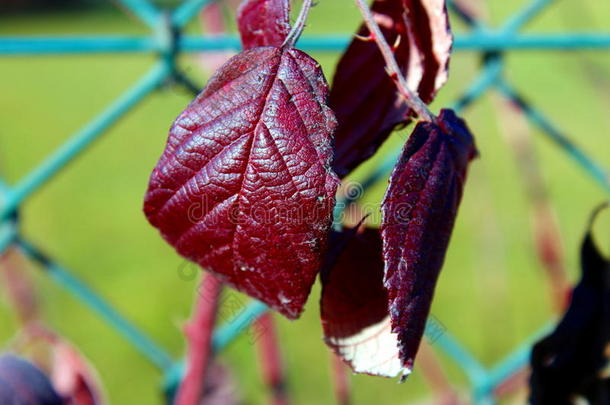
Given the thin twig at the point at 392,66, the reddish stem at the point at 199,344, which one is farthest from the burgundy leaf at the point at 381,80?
the reddish stem at the point at 199,344

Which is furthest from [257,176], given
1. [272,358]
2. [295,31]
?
[272,358]

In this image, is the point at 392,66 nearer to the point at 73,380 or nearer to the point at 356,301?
the point at 356,301

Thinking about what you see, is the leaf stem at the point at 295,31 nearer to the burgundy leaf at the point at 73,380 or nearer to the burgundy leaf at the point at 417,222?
the burgundy leaf at the point at 417,222

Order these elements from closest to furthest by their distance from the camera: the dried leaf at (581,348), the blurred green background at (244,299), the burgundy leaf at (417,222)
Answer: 1. the burgundy leaf at (417,222)
2. the dried leaf at (581,348)
3. the blurred green background at (244,299)

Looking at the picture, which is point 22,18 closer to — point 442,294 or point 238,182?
point 442,294

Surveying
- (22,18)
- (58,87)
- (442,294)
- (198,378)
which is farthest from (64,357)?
(22,18)
